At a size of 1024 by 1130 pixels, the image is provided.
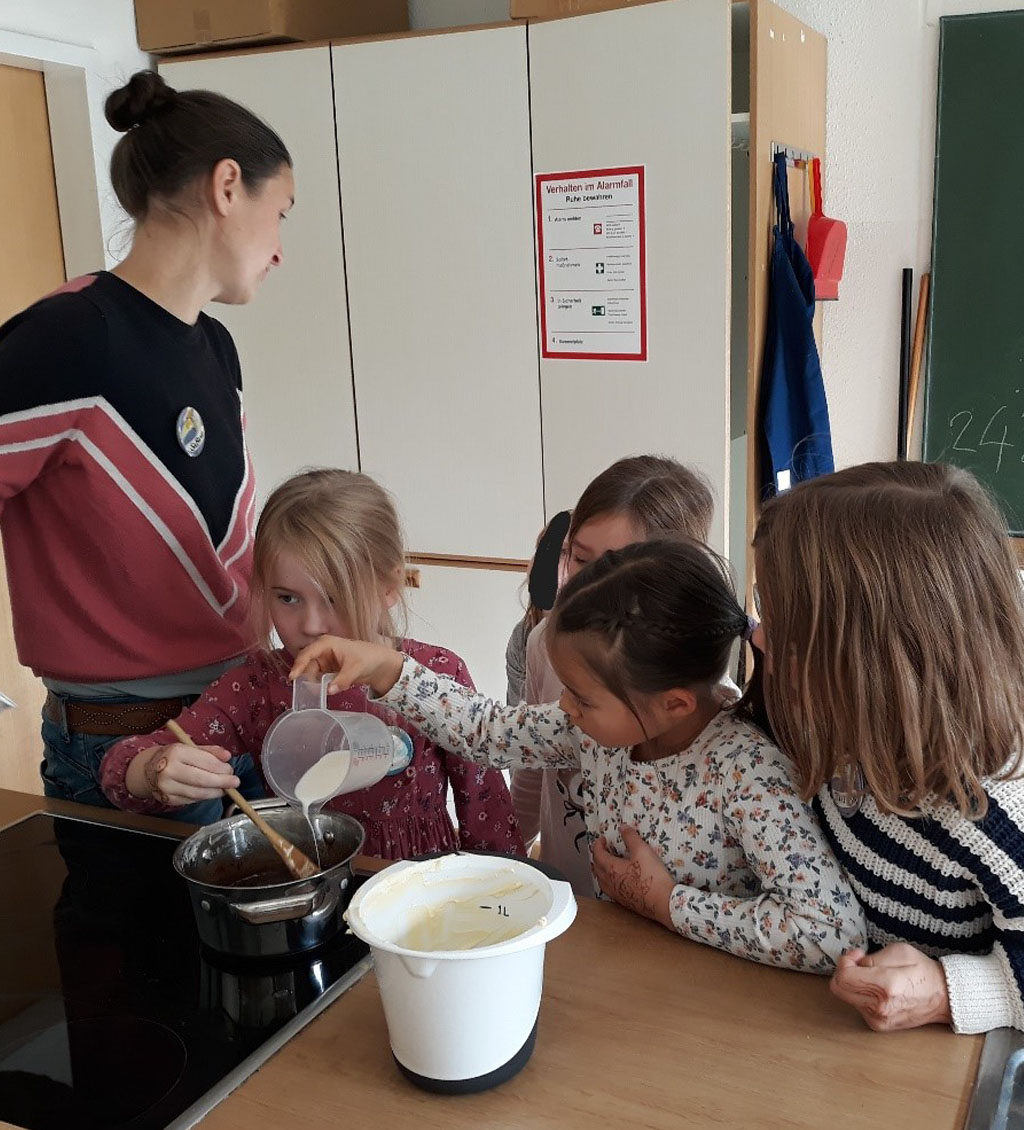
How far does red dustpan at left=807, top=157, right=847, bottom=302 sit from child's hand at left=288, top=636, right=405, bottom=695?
65.2 inches

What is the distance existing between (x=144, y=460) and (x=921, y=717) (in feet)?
3.12

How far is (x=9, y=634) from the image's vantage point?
9.53ft

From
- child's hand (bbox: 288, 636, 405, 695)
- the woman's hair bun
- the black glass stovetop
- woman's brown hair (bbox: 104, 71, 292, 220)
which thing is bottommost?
the black glass stovetop

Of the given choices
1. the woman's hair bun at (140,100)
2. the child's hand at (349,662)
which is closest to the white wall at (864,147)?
the woman's hair bun at (140,100)

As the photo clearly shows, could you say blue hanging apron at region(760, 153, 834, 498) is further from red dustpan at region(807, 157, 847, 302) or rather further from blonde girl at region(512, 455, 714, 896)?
blonde girl at region(512, 455, 714, 896)

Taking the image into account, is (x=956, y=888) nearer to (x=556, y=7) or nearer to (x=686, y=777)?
(x=686, y=777)

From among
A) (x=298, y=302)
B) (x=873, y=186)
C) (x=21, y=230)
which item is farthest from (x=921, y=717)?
(x=21, y=230)

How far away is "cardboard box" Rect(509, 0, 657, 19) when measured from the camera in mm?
2453

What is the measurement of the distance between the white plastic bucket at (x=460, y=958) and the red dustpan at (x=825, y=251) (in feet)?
6.35

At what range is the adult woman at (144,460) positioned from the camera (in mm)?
1409

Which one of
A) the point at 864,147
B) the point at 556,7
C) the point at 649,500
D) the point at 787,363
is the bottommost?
the point at 649,500

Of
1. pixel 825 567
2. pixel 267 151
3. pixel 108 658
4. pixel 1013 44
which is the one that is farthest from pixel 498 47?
pixel 825 567

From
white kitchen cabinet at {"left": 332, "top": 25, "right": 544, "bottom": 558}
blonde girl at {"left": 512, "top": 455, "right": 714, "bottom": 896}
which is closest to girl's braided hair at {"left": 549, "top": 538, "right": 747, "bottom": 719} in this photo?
blonde girl at {"left": 512, "top": 455, "right": 714, "bottom": 896}

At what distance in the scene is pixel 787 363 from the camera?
2527mm
